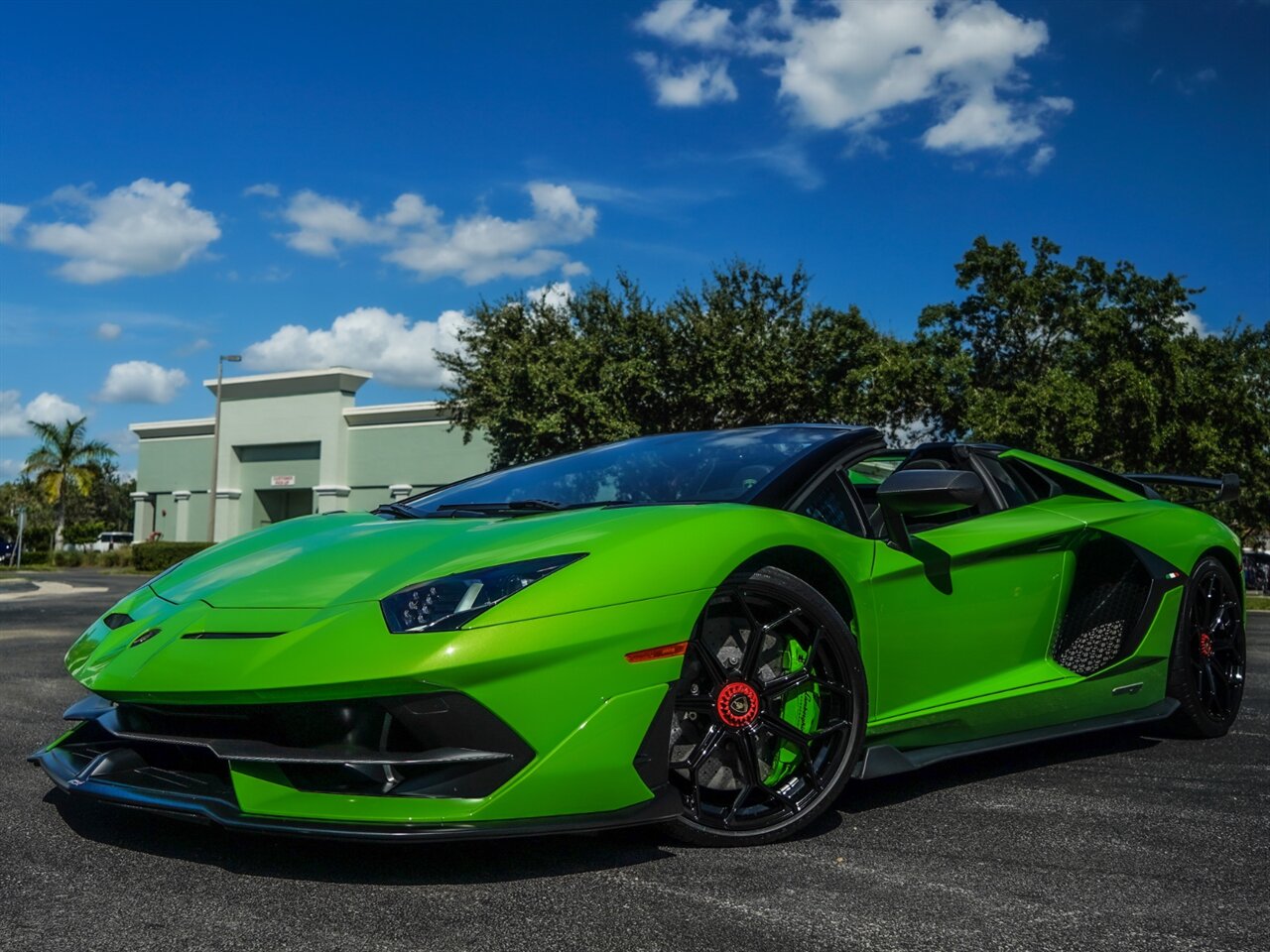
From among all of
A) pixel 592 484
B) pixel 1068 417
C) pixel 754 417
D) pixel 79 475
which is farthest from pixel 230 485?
pixel 592 484

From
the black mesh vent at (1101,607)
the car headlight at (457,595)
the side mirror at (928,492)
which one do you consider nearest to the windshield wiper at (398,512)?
the car headlight at (457,595)

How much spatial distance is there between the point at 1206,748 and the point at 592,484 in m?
2.80

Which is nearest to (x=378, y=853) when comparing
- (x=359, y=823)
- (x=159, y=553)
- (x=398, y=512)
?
(x=359, y=823)

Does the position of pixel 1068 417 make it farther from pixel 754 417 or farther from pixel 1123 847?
pixel 1123 847

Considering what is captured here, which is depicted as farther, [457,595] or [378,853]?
[378,853]

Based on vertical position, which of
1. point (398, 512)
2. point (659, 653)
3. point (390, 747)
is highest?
point (398, 512)

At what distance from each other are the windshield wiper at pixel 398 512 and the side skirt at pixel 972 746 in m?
1.60

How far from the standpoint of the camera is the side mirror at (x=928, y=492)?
11.5ft

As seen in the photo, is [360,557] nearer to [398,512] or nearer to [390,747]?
[390,747]

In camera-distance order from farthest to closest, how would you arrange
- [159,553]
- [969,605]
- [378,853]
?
[159,553] → [969,605] → [378,853]

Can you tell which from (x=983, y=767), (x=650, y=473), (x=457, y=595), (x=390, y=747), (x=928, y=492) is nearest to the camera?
(x=390, y=747)

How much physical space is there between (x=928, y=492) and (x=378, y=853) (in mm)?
1836

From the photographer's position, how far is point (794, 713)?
3287 mm

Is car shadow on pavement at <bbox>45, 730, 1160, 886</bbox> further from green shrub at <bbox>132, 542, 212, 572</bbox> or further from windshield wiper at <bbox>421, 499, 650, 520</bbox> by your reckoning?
green shrub at <bbox>132, 542, 212, 572</bbox>
